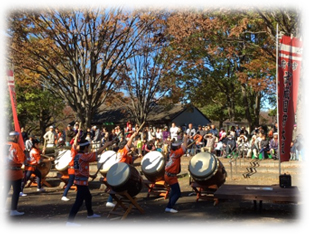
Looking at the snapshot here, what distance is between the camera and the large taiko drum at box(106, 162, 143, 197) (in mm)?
7242

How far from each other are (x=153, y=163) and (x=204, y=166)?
1.65 meters

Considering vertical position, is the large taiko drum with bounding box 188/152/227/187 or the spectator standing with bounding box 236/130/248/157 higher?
the spectator standing with bounding box 236/130/248/157

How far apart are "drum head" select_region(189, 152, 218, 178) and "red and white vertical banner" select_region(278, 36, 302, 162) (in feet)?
5.41

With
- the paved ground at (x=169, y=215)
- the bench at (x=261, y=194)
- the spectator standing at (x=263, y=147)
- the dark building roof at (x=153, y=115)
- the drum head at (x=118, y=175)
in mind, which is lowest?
the paved ground at (x=169, y=215)

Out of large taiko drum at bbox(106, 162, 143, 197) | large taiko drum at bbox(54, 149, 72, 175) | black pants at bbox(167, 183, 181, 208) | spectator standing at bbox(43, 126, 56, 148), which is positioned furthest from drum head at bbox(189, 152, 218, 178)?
spectator standing at bbox(43, 126, 56, 148)

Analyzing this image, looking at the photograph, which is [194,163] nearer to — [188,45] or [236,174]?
[236,174]

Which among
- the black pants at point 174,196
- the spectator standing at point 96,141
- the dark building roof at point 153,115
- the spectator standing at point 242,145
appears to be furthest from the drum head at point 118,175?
the dark building roof at point 153,115

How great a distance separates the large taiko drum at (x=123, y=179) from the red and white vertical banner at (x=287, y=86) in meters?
3.53

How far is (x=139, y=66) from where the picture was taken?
22641 millimetres

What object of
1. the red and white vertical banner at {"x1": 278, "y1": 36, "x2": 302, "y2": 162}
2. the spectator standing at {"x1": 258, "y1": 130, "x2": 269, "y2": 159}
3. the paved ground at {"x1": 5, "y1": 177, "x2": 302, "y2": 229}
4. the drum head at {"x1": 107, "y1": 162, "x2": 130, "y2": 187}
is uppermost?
the red and white vertical banner at {"x1": 278, "y1": 36, "x2": 302, "y2": 162}

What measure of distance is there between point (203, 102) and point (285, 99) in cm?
2032

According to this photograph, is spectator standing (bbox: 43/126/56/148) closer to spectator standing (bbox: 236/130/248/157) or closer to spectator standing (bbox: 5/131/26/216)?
spectator standing (bbox: 236/130/248/157)

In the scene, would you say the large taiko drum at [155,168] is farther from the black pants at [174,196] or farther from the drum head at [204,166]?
the black pants at [174,196]

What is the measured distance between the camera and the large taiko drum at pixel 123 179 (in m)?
7.24
